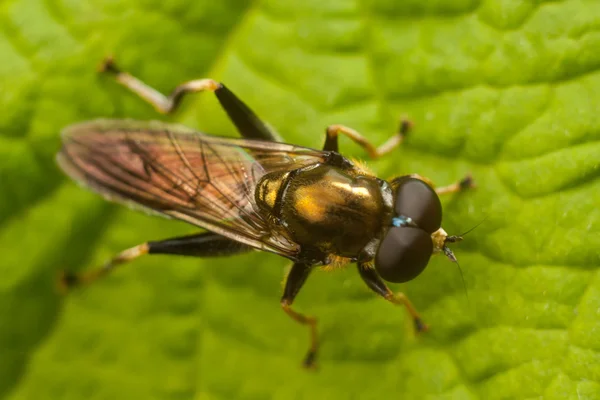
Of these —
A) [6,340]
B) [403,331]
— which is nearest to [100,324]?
[6,340]

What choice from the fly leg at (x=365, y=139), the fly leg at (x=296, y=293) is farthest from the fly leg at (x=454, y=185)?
the fly leg at (x=296, y=293)

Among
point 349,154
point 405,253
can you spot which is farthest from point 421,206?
point 349,154

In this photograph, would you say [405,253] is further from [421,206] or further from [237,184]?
[237,184]

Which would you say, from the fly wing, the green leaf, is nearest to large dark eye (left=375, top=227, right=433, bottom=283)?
the green leaf

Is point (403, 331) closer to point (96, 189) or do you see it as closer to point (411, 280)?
point (411, 280)

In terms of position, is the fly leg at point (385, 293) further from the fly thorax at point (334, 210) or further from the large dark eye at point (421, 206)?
the large dark eye at point (421, 206)

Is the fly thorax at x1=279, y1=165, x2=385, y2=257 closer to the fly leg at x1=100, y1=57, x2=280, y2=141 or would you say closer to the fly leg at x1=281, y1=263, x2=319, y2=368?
the fly leg at x1=281, y1=263, x2=319, y2=368
